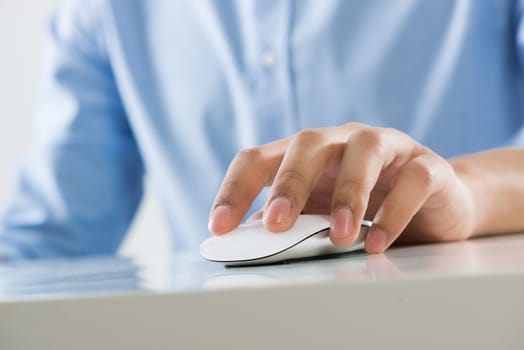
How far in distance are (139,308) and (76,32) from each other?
1.25m

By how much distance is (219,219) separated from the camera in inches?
21.7

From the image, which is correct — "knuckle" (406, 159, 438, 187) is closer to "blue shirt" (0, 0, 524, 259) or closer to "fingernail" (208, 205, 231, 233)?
"fingernail" (208, 205, 231, 233)

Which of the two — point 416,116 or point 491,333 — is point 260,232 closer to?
point 491,333

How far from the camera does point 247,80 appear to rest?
1219 millimetres

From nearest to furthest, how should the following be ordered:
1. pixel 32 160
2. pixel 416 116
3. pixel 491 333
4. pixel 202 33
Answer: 1. pixel 491 333
2. pixel 416 116
3. pixel 202 33
4. pixel 32 160

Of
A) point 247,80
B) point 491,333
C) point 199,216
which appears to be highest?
point 247,80

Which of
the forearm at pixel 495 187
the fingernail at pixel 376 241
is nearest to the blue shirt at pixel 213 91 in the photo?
the forearm at pixel 495 187

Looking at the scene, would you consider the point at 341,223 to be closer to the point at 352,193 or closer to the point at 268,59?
the point at 352,193

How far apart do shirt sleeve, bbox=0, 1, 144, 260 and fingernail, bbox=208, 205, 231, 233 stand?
2.73 feet

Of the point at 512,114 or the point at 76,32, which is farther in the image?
the point at 76,32

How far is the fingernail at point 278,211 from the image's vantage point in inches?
20.3

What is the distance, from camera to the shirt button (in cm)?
119

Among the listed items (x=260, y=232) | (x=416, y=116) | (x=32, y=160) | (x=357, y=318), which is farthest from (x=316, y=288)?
(x=32, y=160)

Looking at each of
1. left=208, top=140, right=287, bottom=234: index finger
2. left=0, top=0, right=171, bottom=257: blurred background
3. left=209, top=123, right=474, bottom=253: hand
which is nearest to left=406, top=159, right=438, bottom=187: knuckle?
left=209, top=123, right=474, bottom=253: hand
